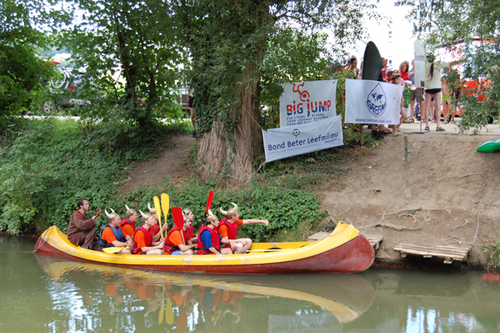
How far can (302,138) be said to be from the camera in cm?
1061

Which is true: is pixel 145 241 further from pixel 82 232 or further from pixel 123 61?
pixel 123 61

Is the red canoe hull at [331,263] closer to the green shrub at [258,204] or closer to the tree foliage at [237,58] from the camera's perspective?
the green shrub at [258,204]

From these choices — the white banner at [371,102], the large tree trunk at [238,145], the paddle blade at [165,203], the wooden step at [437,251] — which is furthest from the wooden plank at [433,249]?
the paddle blade at [165,203]

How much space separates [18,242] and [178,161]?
14.3ft

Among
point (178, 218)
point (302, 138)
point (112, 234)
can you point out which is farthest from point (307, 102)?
point (112, 234)

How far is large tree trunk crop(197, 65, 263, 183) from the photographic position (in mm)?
10336

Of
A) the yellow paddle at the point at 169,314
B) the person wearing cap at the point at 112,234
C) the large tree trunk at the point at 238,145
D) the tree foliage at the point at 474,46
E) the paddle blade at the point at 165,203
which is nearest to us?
the yellow paddle at the point at 169,314

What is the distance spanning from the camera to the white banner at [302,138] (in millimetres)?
10398

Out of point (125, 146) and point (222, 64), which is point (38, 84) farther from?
point (222, 64)

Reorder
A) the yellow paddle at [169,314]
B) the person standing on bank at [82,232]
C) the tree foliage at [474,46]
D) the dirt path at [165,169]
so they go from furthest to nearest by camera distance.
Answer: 1. the dirt path at [165,169]
2. the person standing on bank at [82,232]
3. the tree foliage at [474,46]
4. the yellow paddle at [169,314]

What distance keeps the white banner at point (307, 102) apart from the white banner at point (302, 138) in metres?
0.20

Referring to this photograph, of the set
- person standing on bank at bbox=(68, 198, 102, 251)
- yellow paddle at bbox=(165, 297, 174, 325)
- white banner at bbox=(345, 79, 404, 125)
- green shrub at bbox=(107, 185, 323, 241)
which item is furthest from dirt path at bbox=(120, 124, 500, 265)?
yellow paddle at bbox=(165, 297, 174, 325)

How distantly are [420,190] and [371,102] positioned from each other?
289 cm

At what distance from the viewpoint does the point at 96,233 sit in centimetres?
1005
